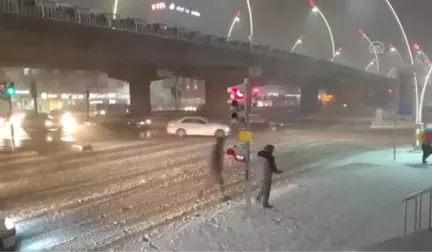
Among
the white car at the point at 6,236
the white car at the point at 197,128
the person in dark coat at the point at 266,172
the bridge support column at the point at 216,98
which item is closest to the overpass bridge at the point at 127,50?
the bridge support column at the point at 216,98

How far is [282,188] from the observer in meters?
14.3

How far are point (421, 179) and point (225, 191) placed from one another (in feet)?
21.3

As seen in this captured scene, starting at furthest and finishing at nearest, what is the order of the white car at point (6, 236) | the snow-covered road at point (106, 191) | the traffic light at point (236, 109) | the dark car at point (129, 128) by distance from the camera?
the dark car at point (129, 128), the traffic light at point (236, 109), the snow-covered road at point (106, 191), the white car at point (6, 236)

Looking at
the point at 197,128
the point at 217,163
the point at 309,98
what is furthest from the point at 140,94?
the point at 217,163

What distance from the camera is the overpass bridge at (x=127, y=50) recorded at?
29.6 metres

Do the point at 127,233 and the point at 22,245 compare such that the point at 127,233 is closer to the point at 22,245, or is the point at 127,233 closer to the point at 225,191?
the point at 22,245

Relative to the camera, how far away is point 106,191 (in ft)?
46.9

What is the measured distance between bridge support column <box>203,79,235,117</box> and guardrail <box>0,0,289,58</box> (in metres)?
15.1

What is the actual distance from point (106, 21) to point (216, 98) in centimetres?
3164

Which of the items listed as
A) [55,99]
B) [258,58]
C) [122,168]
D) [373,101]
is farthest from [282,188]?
[373,101]

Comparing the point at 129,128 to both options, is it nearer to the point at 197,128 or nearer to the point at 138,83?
the point at 197,128

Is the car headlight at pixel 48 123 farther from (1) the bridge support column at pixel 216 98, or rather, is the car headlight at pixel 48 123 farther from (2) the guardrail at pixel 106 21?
(1) the bridge support column at pixel 216 98

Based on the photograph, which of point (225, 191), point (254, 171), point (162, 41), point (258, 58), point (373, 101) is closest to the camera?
point (225, 191)

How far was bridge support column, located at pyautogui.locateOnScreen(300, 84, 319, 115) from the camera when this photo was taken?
84.8 meters
